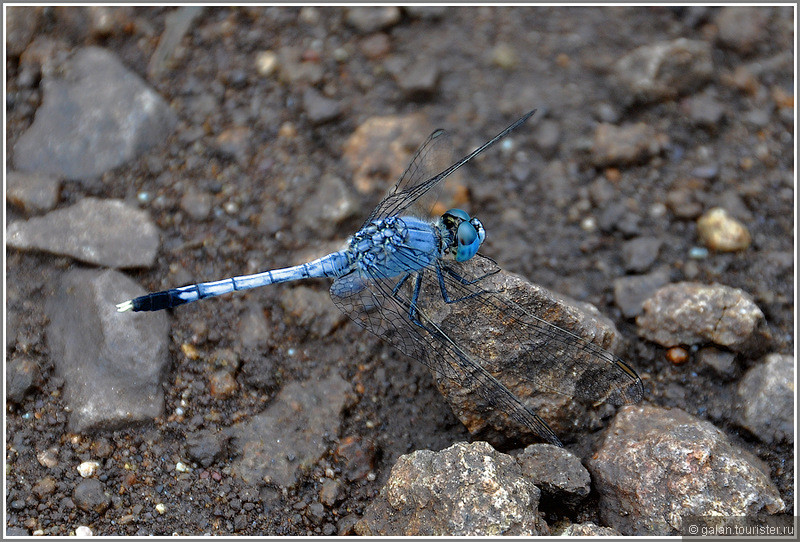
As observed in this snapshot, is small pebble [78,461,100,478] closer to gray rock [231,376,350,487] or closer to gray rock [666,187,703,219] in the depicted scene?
gray rock [231,376,350,487]

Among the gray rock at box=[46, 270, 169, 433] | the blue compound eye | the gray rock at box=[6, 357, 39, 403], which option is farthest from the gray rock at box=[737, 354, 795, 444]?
the gray rock at box=[6, 357, 39, 403]

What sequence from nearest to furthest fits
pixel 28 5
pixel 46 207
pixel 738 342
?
pixel 738 342, pixel 46 207, pixel 28 5

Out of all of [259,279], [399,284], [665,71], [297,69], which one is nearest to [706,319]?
[399,284]

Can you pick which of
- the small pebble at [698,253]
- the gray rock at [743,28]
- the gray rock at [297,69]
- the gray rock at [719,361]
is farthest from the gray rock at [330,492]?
the gray rock at [743,28]

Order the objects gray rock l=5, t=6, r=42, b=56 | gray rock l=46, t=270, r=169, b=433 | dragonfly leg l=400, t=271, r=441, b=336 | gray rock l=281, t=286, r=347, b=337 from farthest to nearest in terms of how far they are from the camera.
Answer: gray rock l=5, t=6, r=42, b=56 < gray rock l=281, t=286, r=347, b=337 < dragonfly leg l=400, t=271, r=441, b=336 < gray rock l=46, t=270, r=169, b=433

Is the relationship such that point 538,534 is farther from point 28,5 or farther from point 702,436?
point 28,5

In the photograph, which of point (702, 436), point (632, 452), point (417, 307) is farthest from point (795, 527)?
point (417, 307)

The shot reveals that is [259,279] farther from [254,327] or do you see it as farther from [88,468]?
[88,468]
